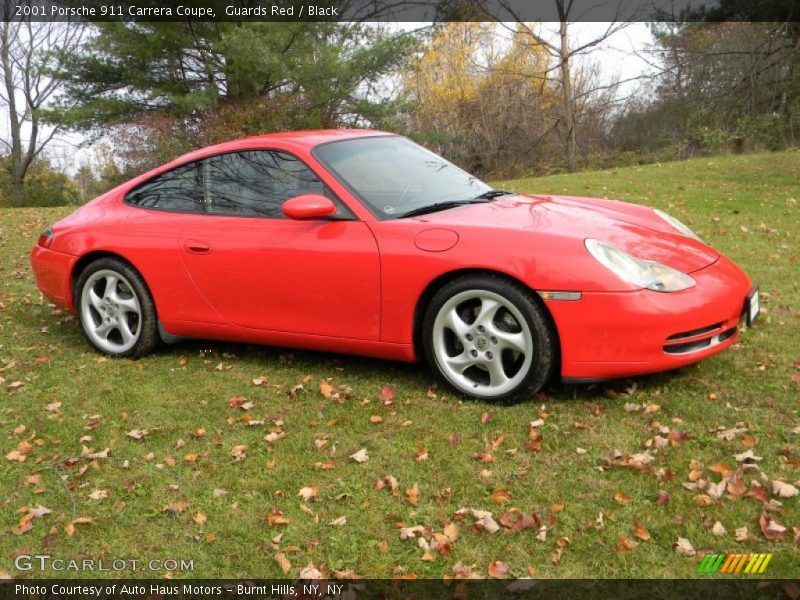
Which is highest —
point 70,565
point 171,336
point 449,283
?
point 449,283

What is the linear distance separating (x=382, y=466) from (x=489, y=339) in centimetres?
92

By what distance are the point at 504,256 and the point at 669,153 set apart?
25.0 m

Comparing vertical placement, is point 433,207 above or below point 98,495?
above

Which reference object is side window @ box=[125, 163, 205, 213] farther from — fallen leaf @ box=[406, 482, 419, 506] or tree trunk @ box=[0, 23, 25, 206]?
tree trunk @ box=[0, 23, 25, 206]

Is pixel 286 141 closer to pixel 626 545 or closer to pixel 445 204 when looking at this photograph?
pixel 445 204

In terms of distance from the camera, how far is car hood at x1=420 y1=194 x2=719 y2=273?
3.99 metres

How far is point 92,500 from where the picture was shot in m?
3.40

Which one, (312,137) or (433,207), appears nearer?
(433,207)

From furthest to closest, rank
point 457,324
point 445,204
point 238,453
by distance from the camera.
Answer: point 445,204 < point 457,324 < point 238,453

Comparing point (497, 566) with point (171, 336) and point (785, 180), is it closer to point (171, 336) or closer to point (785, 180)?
point (171, 336)

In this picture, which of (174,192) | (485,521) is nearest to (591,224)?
(485,521)

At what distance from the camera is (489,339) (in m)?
3.96

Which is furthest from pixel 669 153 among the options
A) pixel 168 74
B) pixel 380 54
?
pixel 168 74

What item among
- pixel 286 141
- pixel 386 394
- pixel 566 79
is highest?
pixel 566 79
